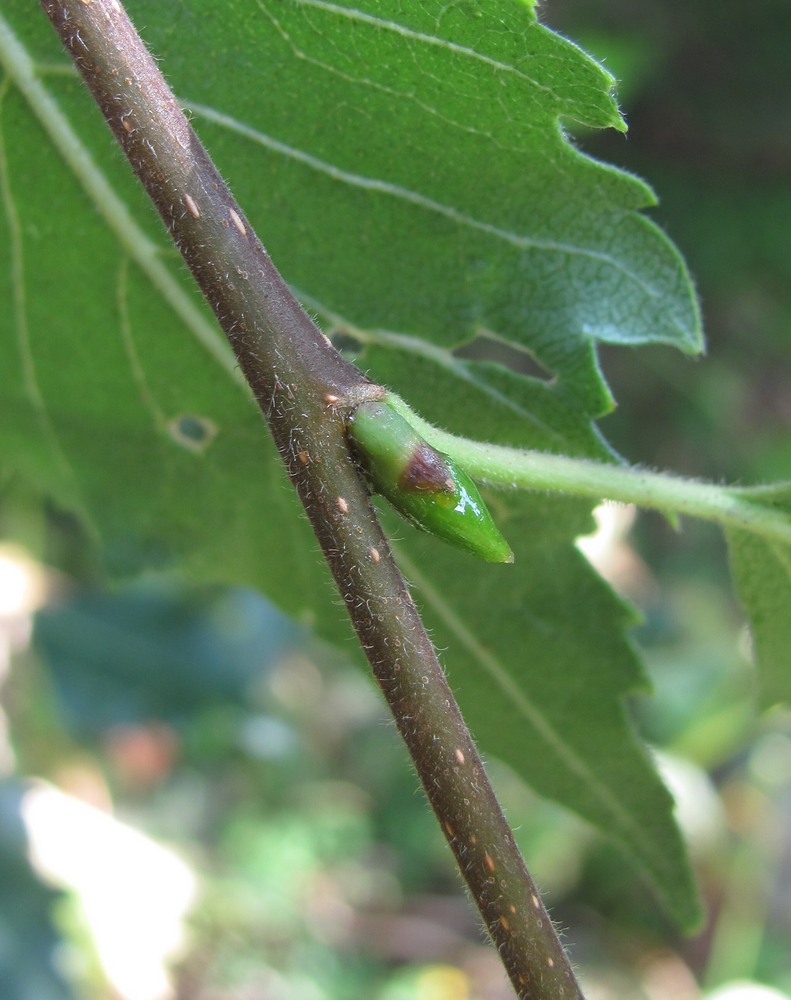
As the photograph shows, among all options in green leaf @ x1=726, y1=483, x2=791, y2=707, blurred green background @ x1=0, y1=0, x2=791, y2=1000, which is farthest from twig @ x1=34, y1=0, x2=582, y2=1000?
blurred green background @ x1=0, y1=0, x2=791, y2=1000

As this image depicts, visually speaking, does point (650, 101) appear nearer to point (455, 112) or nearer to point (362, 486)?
point (455, 112)

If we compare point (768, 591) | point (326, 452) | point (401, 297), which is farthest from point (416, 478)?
point (768, 591)

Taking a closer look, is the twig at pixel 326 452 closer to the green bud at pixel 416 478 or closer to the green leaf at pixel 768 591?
the green bud at pixel 416 478

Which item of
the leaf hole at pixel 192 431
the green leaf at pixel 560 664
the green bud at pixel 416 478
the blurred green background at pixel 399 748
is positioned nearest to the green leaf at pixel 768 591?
the green leaf at pixel 560 664

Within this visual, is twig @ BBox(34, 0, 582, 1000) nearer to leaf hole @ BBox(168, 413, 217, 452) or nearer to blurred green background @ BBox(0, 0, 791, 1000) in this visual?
leaf hole @ BBox(168, 413, 217, 452)

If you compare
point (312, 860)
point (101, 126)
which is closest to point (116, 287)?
point (101, 126)

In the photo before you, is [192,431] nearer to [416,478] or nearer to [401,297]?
[401,297]
